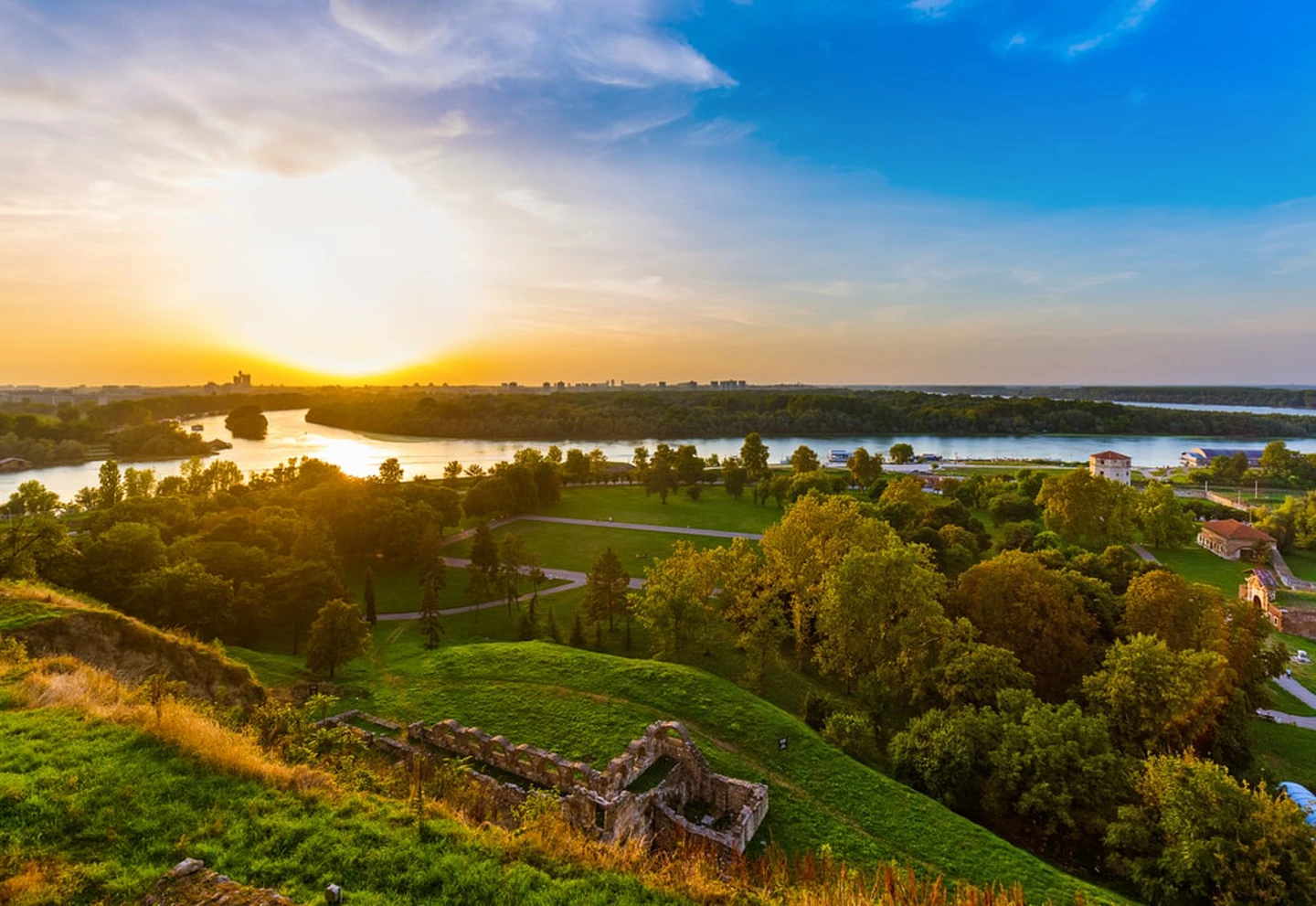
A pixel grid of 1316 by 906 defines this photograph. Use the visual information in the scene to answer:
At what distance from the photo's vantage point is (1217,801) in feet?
42.6

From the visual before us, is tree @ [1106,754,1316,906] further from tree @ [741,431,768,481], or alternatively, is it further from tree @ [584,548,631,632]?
tree @ [741,431,768,481]

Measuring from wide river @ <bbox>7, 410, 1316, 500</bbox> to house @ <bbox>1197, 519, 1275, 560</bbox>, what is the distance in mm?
50967

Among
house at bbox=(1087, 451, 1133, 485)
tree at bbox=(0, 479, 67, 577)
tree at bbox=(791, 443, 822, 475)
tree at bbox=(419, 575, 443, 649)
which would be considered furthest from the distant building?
tree at bbox=(0, 479, 67, 577)

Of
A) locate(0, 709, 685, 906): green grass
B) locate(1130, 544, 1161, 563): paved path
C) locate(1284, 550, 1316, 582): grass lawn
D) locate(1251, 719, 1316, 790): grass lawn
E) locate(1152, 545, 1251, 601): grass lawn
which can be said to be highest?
locate(0, 709, 685, 906): green grass

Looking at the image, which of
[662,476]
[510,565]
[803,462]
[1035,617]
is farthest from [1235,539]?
[510,565]

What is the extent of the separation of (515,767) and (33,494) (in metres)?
52.9

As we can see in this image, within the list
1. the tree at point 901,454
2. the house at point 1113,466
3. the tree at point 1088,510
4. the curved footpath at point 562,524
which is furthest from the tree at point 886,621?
the tree at point 901,454

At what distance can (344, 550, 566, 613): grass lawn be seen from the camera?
104ft

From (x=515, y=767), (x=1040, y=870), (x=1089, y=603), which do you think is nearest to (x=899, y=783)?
(x=1040, y=870)

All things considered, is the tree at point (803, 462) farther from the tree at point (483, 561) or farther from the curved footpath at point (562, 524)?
the tree at point (483, 561)

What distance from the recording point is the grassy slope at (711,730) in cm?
1315

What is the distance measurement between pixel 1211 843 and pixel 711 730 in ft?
35.1

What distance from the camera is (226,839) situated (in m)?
7.11

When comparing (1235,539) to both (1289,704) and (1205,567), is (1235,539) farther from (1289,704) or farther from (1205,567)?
(1289,704)
